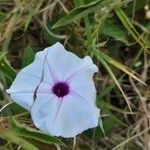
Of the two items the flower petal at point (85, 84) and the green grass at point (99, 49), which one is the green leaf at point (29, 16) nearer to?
the green grass at point (99, 49)

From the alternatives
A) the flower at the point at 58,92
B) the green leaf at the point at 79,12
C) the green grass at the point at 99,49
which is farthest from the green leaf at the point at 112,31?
the flower at the point at 58,92

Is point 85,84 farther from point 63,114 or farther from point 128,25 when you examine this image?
point 128,25

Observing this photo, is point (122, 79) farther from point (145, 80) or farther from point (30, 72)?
point (30, 72)

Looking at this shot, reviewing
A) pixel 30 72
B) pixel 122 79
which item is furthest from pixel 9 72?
pixel 122 79

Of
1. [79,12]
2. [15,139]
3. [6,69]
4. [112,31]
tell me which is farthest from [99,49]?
[15,139]

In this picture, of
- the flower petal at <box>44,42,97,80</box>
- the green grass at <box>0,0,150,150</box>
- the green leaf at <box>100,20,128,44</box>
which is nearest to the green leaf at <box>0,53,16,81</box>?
the green grass at <box>0,0,150,150</box>

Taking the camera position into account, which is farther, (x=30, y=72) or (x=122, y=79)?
(x=122, y=79)

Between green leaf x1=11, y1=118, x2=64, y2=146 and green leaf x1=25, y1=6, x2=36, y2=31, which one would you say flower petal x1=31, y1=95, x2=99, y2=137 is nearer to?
green leaf x1=11, y1=118, x2=64, y2=146

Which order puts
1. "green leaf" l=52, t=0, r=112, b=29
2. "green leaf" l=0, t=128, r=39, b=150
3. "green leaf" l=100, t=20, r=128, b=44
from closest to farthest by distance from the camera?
"green leaf" l=0, t=128, r=39, b=150 < "green leaf" l=52, t=0, r=112, b=29 < "green leaf" l=100, t=20, r=128, b=44
